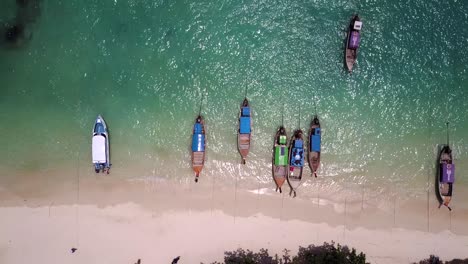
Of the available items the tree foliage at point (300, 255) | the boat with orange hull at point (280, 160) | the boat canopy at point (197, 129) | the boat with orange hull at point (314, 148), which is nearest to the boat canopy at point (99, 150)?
the boat canopy at point (197, 129)

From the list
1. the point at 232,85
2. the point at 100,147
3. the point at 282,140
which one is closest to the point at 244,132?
the point at 282,140

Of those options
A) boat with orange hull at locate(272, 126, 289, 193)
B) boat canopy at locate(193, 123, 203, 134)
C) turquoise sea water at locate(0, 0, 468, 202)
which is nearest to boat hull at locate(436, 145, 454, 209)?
turquoise sea water at locate(0, 0, 468, 202)

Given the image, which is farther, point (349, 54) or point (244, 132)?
point (349, 54)

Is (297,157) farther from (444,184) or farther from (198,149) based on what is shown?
(444,184)

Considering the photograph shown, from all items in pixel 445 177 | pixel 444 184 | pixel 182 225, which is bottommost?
pixel 182 225

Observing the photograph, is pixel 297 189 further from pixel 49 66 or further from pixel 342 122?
pixel 49 66

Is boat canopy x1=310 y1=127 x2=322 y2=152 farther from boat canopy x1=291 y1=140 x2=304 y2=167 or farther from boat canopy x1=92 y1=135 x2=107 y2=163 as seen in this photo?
boat canopy x1=92 y1=135 x2=107 y2=163

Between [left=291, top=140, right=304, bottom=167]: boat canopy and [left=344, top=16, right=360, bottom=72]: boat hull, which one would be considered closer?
[left=291, top=140, right=304, bottom=167]: boat canopy

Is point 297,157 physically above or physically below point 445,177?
above
